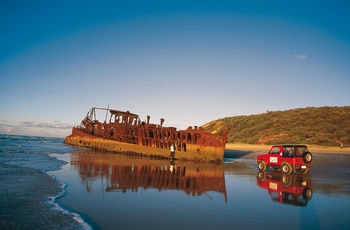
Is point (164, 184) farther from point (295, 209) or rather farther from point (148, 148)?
point (148, 148)

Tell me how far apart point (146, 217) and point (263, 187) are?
5803 mm

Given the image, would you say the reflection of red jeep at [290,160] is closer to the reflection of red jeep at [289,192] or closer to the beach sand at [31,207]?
the reflection of red jeep at [289,192]

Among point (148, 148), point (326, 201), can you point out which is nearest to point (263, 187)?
point (326, 201)

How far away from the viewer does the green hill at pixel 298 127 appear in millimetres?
43406

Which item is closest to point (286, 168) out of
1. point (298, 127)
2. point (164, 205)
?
point (164, 205)

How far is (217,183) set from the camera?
428 inches

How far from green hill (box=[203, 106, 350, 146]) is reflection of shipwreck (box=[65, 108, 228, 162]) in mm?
14862

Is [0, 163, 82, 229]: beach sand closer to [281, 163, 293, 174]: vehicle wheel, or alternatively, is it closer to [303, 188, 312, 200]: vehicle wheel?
[303, 188, 312, 200]: vehicle wheel

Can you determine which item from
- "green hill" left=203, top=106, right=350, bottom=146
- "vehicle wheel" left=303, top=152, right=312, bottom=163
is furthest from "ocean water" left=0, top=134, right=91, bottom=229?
"green hill" left=203, top=106, right=350, bottom=146

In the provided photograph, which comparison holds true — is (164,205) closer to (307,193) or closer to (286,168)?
(307,193)

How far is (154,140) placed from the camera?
82.1 feet

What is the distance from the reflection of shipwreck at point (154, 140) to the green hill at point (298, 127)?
14862 millimetres

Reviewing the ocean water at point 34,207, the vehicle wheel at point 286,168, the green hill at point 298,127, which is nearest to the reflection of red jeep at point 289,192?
the vehicle wheel at point 286,168

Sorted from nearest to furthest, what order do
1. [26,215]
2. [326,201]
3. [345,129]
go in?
1. [26,215]
2. [326,201]
3. [345,129]
